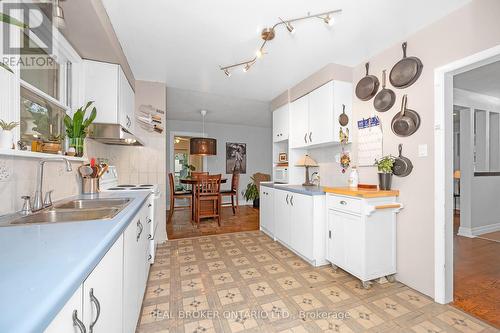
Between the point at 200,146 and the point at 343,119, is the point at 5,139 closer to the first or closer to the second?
the point at 343,119

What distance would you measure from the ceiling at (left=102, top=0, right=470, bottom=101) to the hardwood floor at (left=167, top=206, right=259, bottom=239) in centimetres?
239

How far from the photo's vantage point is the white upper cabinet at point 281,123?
11.2ft

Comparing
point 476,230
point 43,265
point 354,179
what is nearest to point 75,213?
point 43,265

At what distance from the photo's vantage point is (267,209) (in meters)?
3.34

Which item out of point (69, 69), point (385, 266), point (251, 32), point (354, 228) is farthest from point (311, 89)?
point (69, 69)

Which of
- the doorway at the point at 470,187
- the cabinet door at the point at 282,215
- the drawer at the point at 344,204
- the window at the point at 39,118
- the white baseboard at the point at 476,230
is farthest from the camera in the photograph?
the white baseboard at the point at 476,230

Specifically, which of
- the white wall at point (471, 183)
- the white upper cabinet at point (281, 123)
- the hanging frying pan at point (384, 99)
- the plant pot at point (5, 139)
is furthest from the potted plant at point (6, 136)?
the white wall at point (471, 183)

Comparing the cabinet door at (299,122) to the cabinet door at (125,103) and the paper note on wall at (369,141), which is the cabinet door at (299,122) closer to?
the paper note on wall at (369,141)

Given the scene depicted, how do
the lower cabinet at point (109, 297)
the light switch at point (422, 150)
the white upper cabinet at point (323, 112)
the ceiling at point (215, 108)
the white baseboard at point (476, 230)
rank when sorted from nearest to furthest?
the lower cabinet at point (109, 297) < the light switch at point (422, 150) < the white upper cabinet at point (323, 112) < the white baseboard at point (476, 230) < the ceiling at point (215, 108)

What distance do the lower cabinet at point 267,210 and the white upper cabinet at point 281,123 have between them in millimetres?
881

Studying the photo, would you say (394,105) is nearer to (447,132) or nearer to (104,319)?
(447,132)

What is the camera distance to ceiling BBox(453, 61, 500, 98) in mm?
2590

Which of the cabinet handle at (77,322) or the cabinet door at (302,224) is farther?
the cabinet door at (302,224)

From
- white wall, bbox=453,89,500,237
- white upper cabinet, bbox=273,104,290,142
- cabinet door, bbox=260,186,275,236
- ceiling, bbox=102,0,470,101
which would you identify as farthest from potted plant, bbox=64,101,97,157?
white wall, bbox=453,89,500,237
